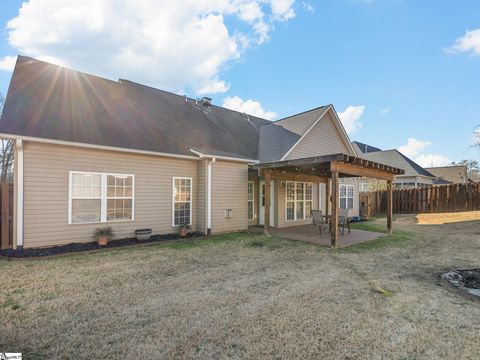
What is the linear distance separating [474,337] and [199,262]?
4765 mm

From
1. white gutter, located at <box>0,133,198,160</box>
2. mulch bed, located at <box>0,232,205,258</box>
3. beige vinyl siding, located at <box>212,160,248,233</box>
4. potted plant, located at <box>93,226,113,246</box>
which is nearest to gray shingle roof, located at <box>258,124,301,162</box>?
beige vinyl siding, located at <box>212,160,248,233</box>

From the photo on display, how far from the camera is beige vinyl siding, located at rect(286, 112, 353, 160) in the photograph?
11.7m

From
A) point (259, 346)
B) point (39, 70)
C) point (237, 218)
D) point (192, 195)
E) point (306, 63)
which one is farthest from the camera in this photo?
point (306, 63)

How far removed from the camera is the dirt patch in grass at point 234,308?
262cm

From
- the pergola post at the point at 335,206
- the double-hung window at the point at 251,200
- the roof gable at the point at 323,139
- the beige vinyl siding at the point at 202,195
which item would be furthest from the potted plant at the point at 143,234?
the roof gable at the point at 323,139

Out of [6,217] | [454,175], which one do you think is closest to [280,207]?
[6,217]

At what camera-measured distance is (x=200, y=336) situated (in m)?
2.81

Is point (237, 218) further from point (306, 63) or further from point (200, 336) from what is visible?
point (306, 63)

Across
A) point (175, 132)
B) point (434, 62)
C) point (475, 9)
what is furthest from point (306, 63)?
point (175, 132)

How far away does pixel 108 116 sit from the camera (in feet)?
28.4

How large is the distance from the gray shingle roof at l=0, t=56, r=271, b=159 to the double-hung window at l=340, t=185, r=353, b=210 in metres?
6.07

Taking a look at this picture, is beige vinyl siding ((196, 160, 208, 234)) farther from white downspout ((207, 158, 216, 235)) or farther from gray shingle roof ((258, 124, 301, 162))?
gray shingle roof ((258, 124, 301, 162))

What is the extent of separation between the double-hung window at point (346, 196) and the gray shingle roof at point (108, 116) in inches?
239

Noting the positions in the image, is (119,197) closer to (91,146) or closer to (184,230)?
(91,146)
